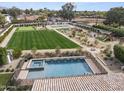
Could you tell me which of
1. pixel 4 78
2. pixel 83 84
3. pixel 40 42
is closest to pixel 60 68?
pixel 4 78

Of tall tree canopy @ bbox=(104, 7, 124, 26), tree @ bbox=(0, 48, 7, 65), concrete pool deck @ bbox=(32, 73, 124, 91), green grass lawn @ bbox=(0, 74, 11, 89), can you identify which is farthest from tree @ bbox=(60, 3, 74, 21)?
concrete pool deck @ bbox=(32, 73, 124, 91)

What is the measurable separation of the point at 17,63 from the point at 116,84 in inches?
389

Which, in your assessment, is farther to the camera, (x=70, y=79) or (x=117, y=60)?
(x=117, y=60)

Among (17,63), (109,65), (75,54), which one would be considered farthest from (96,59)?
(17,63)

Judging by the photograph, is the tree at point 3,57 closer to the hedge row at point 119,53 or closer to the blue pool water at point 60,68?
the blue pool water at point 60,68

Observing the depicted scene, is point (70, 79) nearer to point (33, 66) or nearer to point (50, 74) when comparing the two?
point (50, 74)

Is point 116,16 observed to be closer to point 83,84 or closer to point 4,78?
point 4,78

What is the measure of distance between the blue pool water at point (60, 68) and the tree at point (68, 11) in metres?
48.7

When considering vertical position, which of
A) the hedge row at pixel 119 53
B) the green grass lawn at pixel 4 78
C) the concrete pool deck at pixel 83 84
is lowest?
the green grass lawn at pixel 4 78

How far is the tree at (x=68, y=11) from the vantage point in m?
66.4

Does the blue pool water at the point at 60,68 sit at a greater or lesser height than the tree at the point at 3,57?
lesser

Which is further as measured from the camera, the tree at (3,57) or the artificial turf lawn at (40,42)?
the artificial turf lawn at (40,42)

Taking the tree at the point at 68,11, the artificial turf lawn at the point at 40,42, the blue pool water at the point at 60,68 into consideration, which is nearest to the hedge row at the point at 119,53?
the blue pool water at the point at 60,68

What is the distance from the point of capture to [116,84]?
10.8 m
